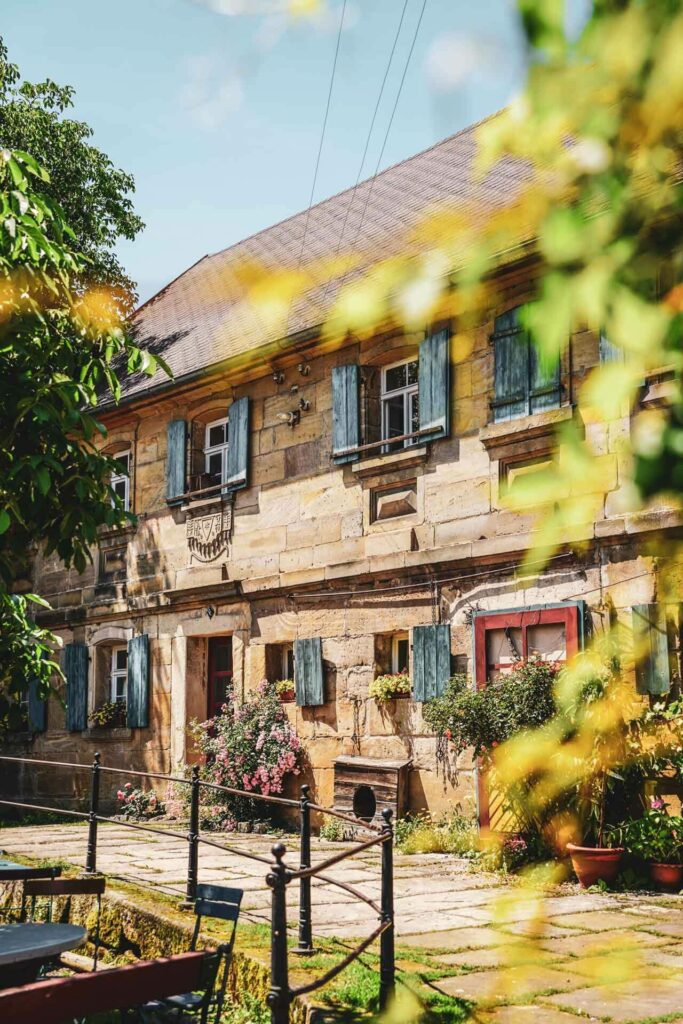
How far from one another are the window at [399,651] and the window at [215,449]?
4053mm

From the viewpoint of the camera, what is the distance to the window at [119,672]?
649 inches

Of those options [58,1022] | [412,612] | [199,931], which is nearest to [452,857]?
[412,612]

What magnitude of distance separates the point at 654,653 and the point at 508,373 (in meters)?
3.40

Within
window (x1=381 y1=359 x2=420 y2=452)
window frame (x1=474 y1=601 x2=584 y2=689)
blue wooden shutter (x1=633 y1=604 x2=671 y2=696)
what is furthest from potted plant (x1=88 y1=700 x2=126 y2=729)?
blue wooden shutter (x1=633 y1=604 x2=671 y2=696)

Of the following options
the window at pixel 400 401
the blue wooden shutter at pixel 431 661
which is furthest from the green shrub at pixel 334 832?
the window at pixel 400 401

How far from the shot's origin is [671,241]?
4.02ft

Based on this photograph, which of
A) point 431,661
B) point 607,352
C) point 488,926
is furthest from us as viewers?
point 431,661

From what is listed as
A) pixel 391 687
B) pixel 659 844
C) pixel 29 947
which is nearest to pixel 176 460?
pixel 391 687

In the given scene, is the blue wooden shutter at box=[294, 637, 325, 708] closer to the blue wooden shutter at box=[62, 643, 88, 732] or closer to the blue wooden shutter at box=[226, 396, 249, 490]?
the blue wooden shutter at box=[226, 396, 249, 490]

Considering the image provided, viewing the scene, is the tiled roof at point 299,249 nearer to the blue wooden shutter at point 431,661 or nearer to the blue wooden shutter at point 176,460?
the blue wooden shutter at point 176,460

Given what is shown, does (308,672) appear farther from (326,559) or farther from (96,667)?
(96,667)

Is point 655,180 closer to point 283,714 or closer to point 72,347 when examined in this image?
point 72,347

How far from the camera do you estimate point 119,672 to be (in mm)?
16531

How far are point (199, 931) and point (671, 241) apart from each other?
20.2ft
